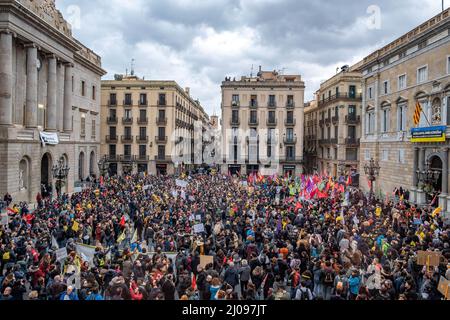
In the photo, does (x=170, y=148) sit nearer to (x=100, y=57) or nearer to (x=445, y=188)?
(x=100, y=57)

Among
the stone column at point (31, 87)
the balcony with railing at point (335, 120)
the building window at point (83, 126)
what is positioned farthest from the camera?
the balcony with railing at point (335, 120)

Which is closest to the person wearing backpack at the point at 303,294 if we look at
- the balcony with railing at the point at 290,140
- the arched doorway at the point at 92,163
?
the arched doorway at the point at 92,163

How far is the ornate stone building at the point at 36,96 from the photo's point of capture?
23422 mm

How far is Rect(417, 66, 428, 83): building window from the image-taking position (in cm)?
2536

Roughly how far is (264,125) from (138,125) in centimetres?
1762

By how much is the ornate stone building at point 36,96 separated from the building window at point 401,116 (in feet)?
90.1

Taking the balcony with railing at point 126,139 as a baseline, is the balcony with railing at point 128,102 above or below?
above

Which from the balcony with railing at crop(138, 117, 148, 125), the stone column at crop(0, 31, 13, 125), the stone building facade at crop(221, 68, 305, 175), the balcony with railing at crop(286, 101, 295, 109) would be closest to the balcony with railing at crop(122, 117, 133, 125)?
the balcony with railing at crop(138, 117, 148, 125)

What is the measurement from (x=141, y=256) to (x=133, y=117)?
4249 centimetres

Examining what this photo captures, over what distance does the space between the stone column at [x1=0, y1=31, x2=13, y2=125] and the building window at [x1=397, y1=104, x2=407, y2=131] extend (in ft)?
93.6

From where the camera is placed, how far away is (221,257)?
10969mm

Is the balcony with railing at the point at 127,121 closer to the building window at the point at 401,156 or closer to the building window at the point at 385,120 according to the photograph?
the building window at the point at 385,120

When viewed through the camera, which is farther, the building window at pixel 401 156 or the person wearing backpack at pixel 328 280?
the building window at pixel 401 156
